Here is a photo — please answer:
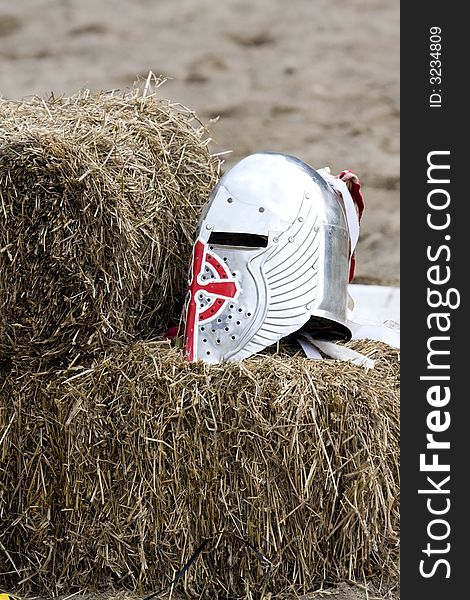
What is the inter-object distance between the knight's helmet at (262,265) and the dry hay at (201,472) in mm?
130

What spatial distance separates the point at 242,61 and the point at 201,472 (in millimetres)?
5501

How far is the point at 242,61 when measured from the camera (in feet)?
25.8

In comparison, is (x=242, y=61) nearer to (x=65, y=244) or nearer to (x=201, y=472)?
(x=65, y=244)

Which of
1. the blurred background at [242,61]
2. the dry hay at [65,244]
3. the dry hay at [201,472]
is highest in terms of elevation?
the blurred background at [242,61]

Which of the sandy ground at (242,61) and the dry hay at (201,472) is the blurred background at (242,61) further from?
the dry hay at (201,472)

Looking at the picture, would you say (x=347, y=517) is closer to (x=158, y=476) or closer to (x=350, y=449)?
(x=350, y=449)

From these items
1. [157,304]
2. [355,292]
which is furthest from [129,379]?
[355,292]

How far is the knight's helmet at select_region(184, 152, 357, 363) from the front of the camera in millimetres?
2984

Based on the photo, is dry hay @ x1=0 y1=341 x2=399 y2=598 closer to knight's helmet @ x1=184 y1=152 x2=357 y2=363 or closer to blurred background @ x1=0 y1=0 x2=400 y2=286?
knight's helmet @ x1=184 y1=152 x2=357 y2=363

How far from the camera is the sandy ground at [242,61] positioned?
24.9ft

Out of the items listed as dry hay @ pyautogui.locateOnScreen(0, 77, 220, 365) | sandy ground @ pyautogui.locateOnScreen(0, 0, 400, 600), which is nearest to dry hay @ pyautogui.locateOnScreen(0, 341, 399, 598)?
dry hay @ pyautogui.locateOnScreen(0, 77, 220, 365)

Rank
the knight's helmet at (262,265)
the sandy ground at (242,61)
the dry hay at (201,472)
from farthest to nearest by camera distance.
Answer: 1. the sandy ground at (242,61)
2. the knight's helmet at (262,265)
3. the dry hay at (201,472)

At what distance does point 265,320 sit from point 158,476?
0.51 meters

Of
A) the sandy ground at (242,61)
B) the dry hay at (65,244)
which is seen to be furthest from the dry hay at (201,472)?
the sandy ground at (242,61)
